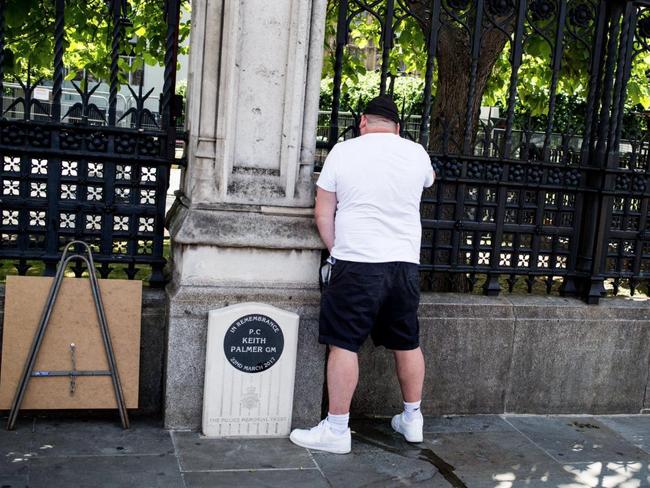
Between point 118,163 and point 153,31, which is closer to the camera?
point 118,163

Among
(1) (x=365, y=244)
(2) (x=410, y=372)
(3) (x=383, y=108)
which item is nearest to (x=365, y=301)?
(1) (x=365, y=244)

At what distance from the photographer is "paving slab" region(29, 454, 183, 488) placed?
4.40 meters

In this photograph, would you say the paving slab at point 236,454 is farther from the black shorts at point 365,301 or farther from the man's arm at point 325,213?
the man's arm at point 325,213

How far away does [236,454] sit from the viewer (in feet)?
16.4

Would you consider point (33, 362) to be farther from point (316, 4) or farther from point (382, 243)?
point (316, 4)

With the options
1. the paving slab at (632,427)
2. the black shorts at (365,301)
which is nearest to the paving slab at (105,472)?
the black shorts at (365,301)

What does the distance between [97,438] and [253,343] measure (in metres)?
1.06

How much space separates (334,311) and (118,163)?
1.62 meters

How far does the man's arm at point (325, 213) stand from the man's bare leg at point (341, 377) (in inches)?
26.2

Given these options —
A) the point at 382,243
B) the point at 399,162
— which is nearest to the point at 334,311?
the point at 382,243

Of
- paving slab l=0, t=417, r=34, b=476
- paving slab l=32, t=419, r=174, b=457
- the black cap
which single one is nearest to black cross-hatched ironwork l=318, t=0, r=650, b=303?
the black cap

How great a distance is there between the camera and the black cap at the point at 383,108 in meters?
5.09

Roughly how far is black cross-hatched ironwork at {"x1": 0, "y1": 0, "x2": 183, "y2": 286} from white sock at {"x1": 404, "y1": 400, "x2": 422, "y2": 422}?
6.01ft

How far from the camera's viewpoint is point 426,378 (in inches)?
232
